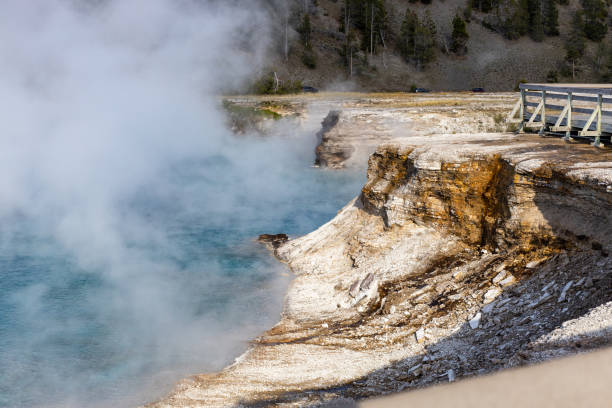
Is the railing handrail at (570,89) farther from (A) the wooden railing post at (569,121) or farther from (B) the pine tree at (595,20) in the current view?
(B) the pine tree at (595,20)

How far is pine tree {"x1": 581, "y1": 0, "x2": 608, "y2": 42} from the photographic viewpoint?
5969 centimetres

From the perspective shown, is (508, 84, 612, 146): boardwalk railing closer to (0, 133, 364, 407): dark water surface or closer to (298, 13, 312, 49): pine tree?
(0, 133, 364, 407): dark water surface

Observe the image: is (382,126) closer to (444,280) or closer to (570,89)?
(570,89)

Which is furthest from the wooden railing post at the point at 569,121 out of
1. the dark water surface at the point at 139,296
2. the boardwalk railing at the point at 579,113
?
the dark water surface at the point at 139,296

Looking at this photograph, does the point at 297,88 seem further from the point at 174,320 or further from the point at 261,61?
the point at 174,320

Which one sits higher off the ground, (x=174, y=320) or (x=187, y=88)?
(x=187, y=88)

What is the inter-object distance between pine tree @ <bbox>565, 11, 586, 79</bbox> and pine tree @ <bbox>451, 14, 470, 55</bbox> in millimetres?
9989

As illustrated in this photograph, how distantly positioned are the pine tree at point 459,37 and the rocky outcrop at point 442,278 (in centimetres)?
5069

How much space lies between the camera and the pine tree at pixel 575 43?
2133 inches

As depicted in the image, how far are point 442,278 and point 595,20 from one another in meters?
64.0

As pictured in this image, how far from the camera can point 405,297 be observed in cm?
808

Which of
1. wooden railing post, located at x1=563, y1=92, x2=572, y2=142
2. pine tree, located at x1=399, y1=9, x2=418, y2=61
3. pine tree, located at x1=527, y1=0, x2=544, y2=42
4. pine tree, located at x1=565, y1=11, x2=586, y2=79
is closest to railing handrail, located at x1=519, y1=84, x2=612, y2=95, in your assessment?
wooden railing post, located at x1=563, y1=92, x2=572, y2=142

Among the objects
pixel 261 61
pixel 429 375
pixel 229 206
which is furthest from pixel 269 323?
pixel 261 61

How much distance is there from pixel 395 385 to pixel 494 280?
2462mm
